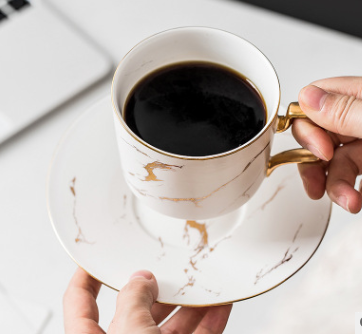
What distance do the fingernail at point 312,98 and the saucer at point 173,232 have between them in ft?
0.48

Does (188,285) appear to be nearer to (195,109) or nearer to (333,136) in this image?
(195,109)

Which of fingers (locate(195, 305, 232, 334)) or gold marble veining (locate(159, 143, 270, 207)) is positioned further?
fingers (locate(195, 305, 232, 334))

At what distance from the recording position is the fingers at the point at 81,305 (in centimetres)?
65

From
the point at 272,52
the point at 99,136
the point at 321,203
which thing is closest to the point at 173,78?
the point at 99,136

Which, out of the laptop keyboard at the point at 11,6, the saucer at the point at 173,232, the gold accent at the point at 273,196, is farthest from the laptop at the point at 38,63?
the gold accent at the point at 273,196

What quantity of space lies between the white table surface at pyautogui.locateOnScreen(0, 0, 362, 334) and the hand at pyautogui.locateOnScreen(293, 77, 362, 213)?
10 centimetres

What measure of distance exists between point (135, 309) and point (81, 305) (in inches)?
5.2

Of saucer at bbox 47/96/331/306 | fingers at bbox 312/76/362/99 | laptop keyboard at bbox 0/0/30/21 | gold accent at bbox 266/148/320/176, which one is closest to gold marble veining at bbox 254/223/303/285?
saucer at bbox 47/96/331/306

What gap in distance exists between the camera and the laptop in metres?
0.87

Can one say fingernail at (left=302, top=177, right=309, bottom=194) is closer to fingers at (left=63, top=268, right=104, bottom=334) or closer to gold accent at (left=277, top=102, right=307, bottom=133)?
gold accent at (left=277, top=102, right=307, bottom=133)

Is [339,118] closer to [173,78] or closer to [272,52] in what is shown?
[173,78]

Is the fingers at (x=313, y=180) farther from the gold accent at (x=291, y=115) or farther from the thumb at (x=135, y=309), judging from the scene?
the thumb at (x=135, y=309)

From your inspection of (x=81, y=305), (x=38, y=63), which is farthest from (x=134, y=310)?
(x=38, y=63)

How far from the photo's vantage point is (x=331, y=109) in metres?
0.61
